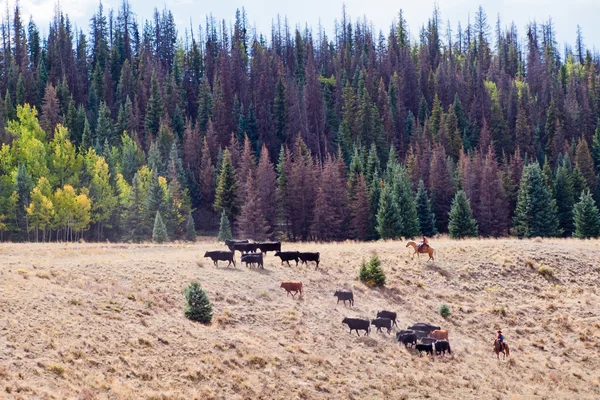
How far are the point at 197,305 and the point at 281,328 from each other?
4067 millimetres

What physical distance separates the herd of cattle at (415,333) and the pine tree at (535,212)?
155 ft

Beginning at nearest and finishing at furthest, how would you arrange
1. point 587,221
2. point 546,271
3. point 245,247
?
1. point 245,247
2. point 546,271
3. point 587,221

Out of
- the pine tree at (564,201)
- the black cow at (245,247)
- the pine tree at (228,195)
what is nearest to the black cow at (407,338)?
the black cow at (245,247)

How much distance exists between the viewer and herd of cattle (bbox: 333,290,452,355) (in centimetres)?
3098

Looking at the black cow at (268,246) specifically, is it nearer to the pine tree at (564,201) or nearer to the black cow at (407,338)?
the black cow at (407,338)

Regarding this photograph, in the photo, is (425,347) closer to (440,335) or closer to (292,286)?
(440,335)

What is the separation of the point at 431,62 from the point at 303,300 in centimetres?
13648

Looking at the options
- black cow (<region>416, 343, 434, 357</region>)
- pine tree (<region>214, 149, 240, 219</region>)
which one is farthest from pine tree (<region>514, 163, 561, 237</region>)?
black cow (<region>416, 343, 434, 357</region>)

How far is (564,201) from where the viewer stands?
84875mm

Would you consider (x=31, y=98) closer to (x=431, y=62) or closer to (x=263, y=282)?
(x=431, y=62)

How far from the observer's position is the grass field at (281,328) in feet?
77.6

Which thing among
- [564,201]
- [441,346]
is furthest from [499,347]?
[564,201]

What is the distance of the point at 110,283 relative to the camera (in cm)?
3203

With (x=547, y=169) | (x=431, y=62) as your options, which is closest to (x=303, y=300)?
(x=547, y=169)
